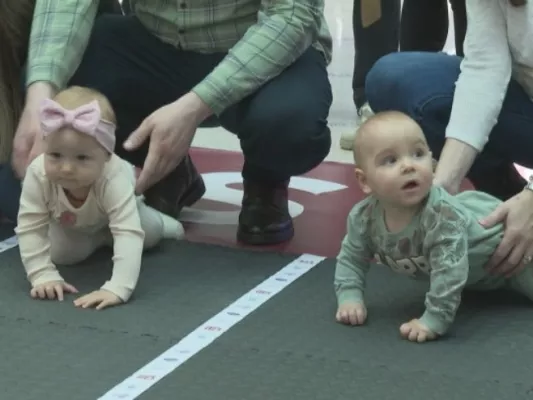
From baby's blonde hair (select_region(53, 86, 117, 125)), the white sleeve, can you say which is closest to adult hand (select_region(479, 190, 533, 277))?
the white sleeve

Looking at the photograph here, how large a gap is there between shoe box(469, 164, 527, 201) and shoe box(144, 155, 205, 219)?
567mm

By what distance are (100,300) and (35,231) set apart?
169 mm

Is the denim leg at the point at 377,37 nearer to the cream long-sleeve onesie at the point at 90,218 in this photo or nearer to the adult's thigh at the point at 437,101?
the adult's thigh at the point at 437,101

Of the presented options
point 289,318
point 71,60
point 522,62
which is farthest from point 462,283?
point 71,60

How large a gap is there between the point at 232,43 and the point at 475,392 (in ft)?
2.77

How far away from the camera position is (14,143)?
1.71m

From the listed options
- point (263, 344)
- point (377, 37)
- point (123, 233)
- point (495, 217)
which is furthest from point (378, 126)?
point (377, 37)

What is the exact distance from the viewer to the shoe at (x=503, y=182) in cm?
188

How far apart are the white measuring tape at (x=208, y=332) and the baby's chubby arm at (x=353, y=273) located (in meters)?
0.15

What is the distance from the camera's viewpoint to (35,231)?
1610 mm

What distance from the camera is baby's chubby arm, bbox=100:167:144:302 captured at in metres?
1.56

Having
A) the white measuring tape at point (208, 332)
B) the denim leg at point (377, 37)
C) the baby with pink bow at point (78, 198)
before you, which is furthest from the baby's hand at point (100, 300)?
the denim leg at point (377, 37)

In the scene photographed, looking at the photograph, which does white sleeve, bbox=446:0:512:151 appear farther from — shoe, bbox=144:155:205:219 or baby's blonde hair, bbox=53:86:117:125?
shoe, bbox=144:155:205:219

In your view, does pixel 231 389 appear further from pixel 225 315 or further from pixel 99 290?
pixel 99 290
